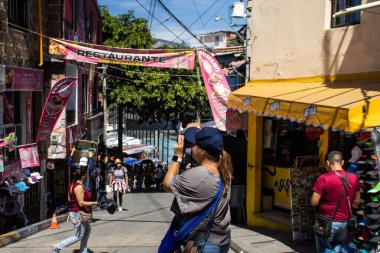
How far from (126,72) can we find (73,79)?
48.3 feet

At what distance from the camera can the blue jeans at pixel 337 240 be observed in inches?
230

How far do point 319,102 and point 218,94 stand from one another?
3458mm

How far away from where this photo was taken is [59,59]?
13.1 metres

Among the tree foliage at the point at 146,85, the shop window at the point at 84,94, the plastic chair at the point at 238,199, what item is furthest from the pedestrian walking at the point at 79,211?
the tree foliage at the point at 146,85

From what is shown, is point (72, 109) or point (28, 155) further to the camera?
point (72, 109)

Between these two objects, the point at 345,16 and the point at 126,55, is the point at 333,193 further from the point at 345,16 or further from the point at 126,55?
the point at 126,55

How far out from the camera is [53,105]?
11.5 m

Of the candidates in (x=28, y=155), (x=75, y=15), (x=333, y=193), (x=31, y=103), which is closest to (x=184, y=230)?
(x=333, y=193)

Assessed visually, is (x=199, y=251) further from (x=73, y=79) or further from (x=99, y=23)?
(x=99, y=23)

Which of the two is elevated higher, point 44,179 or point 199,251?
point 199,251

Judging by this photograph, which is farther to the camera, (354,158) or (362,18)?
(362,18)

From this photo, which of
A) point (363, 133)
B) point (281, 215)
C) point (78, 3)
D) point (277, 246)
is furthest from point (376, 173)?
point (78, 3)

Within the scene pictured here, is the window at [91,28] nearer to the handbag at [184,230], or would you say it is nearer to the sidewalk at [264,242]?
the sidewalk at [264,242]

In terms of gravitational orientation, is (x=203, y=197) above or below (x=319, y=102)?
below
